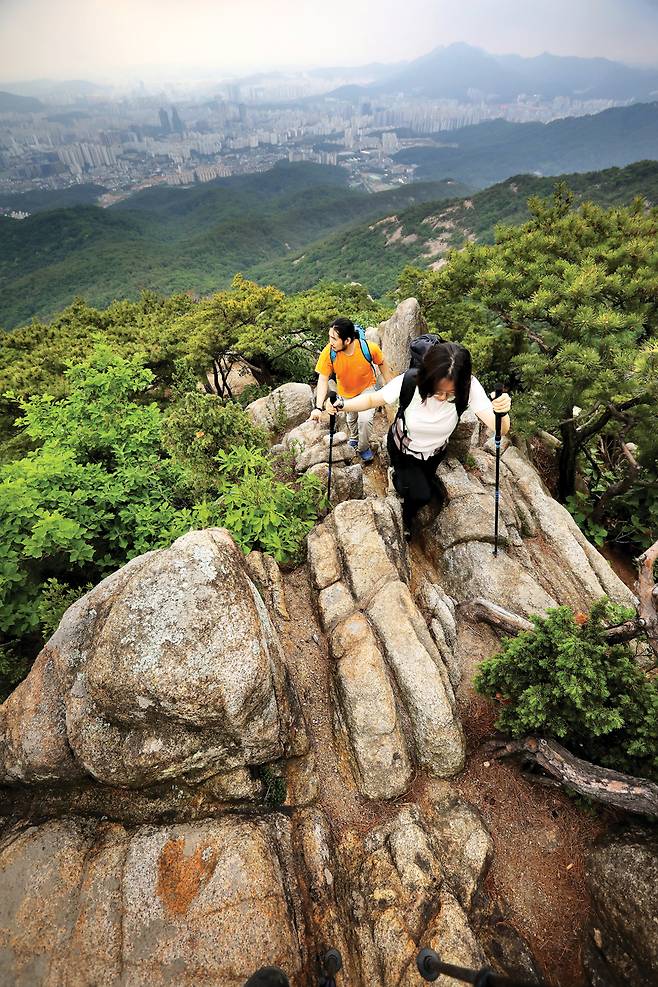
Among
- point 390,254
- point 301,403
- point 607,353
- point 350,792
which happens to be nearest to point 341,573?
point 350,792

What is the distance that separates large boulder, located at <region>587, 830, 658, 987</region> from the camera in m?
4.07

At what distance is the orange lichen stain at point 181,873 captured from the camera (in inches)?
170

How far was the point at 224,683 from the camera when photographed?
455 centimetres

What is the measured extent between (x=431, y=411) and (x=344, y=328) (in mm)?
2319

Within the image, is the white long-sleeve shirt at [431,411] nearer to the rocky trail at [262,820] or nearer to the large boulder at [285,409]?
the rocky trail at [262,820]

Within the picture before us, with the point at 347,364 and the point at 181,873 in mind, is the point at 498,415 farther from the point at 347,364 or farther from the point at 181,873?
the point at 181,873

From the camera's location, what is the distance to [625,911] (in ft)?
14.0

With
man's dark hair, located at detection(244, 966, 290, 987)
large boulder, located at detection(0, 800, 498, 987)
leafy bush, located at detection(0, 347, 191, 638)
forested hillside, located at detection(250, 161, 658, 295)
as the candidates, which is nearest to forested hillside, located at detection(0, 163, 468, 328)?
forested hillside, located at detection(250, 161, 658, 295)

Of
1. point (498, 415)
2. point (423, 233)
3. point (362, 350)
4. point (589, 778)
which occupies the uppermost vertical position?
point (362, 350)

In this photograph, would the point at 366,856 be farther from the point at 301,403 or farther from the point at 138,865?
the point at 301,403

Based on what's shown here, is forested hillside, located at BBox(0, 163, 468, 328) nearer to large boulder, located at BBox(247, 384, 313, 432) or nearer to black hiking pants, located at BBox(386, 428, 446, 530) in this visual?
large boulder, located at BBox(247, 384, 313, 432)

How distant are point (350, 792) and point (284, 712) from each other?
1211mm

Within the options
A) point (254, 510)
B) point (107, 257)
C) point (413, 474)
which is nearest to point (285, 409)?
point (254, 510)

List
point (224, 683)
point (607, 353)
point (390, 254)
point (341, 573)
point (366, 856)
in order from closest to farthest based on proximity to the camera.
Answer: point (224, 683)
point (366, 856)
point (341, 573)
point (607, 353)
point (390, 254)
